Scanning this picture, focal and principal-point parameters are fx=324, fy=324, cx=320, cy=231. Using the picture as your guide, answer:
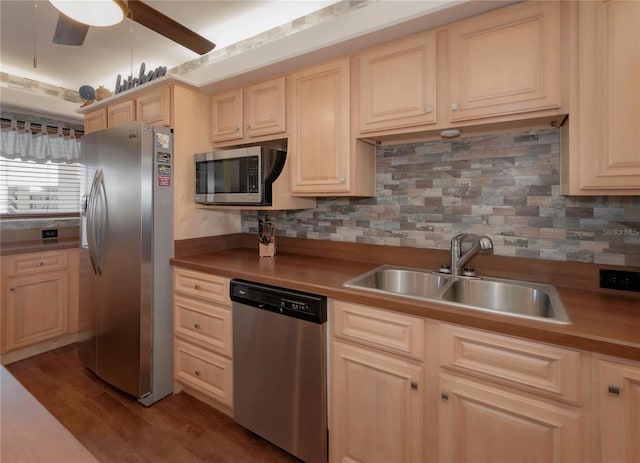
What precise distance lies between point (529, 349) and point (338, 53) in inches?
67.0

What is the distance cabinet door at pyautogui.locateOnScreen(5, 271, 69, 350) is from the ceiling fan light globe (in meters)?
Answer: 2.39

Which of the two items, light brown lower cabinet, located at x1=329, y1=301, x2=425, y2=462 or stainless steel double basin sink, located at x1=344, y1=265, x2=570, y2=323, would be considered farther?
stainless steel double basin sink, located at x1=344, y1=265, x2=570, y2=323

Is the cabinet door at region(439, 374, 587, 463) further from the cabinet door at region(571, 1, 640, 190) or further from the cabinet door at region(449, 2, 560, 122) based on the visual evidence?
the cabinet door at region(449, 2, 560, 122)

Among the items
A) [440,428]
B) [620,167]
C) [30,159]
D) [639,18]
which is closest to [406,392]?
[440,428]

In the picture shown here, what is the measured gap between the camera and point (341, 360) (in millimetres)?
1517

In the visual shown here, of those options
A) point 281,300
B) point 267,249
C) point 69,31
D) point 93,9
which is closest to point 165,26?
point 69,31

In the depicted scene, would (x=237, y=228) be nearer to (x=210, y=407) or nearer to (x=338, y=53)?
(x=210, y=407)

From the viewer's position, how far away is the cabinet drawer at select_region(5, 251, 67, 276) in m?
2.71

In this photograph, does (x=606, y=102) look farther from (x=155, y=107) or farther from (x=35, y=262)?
(x=35, y=262)

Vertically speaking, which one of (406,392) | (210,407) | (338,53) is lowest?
(210,407)

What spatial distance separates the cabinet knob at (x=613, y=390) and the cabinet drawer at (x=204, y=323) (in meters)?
1.72

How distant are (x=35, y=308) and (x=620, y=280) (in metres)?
4.13

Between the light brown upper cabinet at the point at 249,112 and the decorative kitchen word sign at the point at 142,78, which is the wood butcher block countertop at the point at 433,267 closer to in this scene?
the light brown upper cabinet at the point at 249,112

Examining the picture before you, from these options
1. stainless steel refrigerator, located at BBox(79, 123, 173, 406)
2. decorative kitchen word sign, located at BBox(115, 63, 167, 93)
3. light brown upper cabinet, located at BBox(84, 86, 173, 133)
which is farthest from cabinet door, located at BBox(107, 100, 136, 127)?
stainless steel refrigerator, located at BBox(79, 123, 173, 406)
